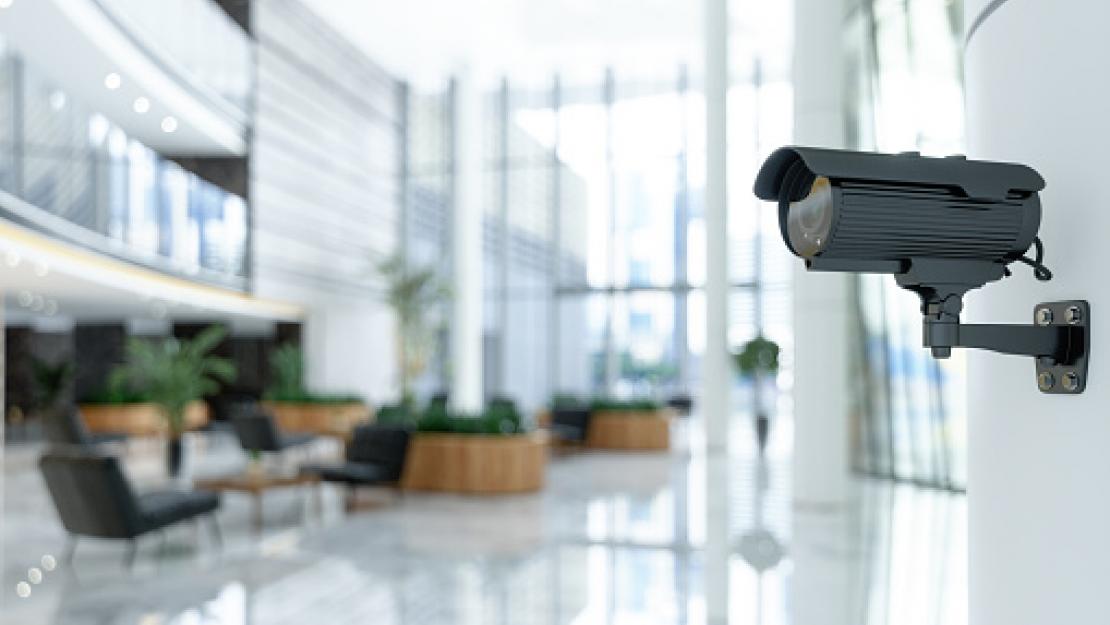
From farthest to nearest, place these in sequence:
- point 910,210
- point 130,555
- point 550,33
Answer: point 550,33
point 130,555
point 910,210

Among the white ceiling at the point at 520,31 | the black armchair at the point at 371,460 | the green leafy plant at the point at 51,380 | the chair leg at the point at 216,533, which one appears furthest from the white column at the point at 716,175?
the green leafy plant at the point at 51,380

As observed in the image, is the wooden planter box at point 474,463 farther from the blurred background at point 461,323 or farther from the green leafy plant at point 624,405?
the green leafy plant at point 624,405

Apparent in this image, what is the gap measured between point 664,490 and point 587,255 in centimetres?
1062

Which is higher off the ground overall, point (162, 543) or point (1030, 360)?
point (1030, 360)

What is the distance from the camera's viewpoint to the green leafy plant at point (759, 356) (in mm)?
14117

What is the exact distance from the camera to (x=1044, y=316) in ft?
4.82

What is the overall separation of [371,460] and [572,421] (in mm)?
5586

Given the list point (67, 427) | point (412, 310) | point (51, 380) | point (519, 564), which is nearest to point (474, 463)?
point (519, 564)

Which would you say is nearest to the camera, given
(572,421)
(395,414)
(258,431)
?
(258,431)

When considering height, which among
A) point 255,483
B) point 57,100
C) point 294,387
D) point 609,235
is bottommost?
point 255,483

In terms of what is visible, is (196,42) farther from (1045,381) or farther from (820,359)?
(1045,381)

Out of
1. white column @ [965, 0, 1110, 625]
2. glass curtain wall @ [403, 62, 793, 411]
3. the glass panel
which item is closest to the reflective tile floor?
the glass panel

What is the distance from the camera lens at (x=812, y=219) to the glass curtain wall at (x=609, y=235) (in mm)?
18239

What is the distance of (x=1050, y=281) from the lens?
148 centimetres
